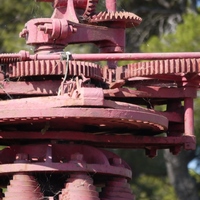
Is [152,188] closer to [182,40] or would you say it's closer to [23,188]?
[182,40]

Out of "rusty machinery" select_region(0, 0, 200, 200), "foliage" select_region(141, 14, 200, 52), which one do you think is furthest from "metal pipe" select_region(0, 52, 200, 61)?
"foliage" select_region(141, 14, 200, 52)

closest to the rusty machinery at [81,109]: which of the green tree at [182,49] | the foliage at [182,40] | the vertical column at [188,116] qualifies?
the vertical column at [188,116]

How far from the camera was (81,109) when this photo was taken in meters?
5.69

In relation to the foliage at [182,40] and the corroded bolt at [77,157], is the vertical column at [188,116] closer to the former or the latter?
the corroded bolt at [77,157]

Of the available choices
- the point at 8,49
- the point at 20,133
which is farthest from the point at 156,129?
the point at 8,49

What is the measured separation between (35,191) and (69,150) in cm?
29

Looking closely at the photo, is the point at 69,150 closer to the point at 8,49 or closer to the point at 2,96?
the point at 2,96

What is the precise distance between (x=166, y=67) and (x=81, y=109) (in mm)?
603

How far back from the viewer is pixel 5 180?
6.38 m

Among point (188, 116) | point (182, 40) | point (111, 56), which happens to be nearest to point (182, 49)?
point (182, 40)

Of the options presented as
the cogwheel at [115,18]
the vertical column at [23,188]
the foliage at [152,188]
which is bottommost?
the vertical column at [23,188]

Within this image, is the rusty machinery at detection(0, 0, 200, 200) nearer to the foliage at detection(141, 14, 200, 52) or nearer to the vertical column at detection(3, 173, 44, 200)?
the vertical column at detection(3, 173, 44, 200)

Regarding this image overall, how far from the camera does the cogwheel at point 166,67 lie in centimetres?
609

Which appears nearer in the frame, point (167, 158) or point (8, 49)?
point (8, 49)
